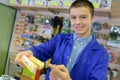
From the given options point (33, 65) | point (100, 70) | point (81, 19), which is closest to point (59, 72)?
point (33, 65)

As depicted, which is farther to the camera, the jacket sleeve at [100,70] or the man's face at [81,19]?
the man's face at [81,19]

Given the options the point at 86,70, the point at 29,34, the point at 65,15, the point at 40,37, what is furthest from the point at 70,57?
the point at 29,34

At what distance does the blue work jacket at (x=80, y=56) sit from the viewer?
1.32 m

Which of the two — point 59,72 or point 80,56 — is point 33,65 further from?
point 80,56

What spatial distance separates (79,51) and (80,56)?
0.05 m

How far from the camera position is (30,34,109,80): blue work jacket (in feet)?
4.34

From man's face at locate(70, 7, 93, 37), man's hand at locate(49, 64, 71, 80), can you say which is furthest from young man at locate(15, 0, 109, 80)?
man's hand at locate(49, 64, 71, 80)

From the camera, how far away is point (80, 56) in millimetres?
1406

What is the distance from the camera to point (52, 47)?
1554 mm

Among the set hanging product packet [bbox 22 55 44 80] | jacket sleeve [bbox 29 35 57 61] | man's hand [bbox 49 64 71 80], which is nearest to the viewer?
man's hand [bbox 49 64 71 80]

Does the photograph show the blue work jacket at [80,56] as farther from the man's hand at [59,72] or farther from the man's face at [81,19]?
the man's hand at [59,72]

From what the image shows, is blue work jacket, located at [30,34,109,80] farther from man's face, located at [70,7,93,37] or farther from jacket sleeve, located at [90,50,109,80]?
man's face, located at [70,7,93,37]

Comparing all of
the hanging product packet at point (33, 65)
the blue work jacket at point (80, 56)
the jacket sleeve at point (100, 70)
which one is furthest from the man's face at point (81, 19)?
the hanging product packet at point (33, 65)

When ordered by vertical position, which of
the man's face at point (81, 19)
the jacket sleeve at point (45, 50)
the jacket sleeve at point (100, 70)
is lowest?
the jacket sleeve at point (100, 70)
